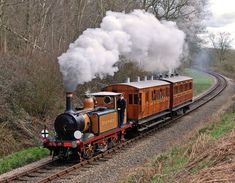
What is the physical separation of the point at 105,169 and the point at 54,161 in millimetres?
2310

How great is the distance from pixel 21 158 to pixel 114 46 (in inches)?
271

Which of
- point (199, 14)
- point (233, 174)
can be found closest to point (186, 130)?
point (233, 174)

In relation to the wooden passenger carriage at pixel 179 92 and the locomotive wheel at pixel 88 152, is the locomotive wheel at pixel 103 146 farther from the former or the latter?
the wooden passenger carriage at pixel 179 92

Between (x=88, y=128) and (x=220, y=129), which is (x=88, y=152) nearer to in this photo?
(x=88, y=128)

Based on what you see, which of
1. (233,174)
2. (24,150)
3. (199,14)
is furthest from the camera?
(199,14)

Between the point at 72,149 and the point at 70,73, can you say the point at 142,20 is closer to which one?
the point at 70,73

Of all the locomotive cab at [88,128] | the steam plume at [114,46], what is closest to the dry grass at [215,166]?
the locomotive cab at [88,128]

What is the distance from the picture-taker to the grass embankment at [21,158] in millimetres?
13531

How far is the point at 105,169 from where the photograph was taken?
13148mm

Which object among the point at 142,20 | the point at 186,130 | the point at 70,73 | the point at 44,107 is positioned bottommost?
the point at 186,130

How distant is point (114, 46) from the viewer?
1828cm

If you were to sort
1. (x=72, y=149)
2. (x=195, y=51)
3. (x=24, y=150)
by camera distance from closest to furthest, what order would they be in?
(x=72, y=149) → (x=24, y=150) → (x=195, y=51)

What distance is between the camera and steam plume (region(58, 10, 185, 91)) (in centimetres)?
1494

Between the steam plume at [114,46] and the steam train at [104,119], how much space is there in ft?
3.61
